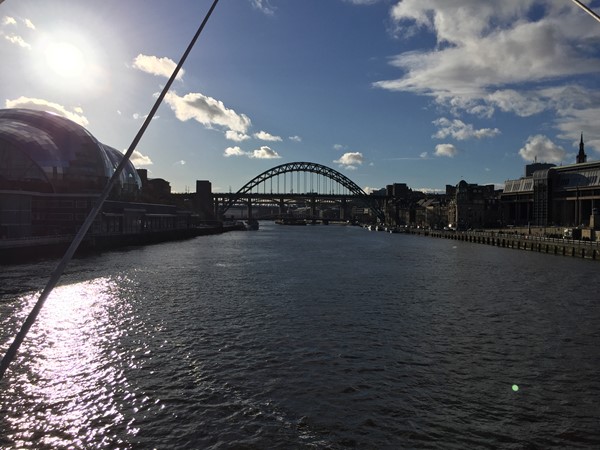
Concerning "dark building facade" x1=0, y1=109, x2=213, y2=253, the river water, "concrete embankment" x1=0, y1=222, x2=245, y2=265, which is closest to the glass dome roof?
"dark building facade" x1=0, y1=109, x2=213, y2=253

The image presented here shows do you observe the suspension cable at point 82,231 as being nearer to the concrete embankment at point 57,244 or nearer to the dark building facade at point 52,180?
the concrete embankment at point 57,244

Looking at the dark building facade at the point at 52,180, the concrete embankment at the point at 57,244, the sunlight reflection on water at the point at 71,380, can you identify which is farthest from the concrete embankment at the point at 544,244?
the dark building facade at the point at 52,180

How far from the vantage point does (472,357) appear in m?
17.5

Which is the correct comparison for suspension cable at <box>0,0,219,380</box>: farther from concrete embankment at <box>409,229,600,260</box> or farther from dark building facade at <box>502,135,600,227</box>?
dark building facade at <box>502,135,600,227</box>

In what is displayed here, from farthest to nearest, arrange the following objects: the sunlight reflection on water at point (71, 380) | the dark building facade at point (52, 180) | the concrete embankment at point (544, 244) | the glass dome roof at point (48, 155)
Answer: the glass dome roof at point (48, 155) < the dark building facade at point (52, 180) < the concrete embankment at point (544, 244) < the sunlight reflection on water at point (71, 380)

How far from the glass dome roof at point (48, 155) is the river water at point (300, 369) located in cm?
5703

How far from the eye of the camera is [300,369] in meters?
15.9

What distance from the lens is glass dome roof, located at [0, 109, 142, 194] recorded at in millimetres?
78875

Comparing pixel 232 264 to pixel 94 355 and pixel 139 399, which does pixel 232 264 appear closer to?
pixel 94 355

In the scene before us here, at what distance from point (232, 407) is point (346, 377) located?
4.24 metres

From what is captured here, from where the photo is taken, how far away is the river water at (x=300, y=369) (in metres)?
11.4

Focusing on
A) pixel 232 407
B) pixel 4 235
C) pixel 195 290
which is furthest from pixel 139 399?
pixel 4 235

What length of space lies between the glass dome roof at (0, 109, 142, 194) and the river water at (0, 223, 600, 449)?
187 ft

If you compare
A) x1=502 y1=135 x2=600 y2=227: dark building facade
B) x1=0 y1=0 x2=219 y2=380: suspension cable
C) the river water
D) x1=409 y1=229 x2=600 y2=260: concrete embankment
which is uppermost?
x1=502 y1=135 x2=600 y2=227: dark building facade
